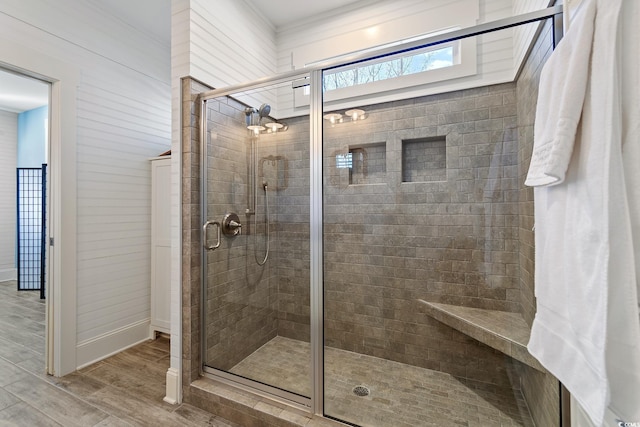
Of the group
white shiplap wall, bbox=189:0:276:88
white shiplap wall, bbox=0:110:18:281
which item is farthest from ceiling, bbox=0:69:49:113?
white shiplap wall, bbox=189:0:276:88

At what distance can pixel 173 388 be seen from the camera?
1.85 m

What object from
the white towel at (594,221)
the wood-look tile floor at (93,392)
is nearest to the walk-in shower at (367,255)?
the wood-look tile floor at (93,392)

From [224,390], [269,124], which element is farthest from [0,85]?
[224,390]

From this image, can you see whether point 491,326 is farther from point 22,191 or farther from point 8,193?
point 8,193

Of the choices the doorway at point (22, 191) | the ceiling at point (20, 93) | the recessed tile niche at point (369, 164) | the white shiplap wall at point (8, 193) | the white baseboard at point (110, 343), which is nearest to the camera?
the recessed tile niche at point (369, 164)

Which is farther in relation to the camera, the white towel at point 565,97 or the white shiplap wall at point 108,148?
the white shiplap wall at point 108,148

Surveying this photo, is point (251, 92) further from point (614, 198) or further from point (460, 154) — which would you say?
point (614, 198)

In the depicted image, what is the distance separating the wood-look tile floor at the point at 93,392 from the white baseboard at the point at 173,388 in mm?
42

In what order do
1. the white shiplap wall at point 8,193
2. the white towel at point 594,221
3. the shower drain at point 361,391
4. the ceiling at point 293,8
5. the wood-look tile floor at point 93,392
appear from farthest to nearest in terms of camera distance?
the white shiplap wall at point 8,193 < the ceiling at point 293,8 < the shower drain at point 361,391 < the wood-look tile floor at point 93,392 < the white towel at point 594,221

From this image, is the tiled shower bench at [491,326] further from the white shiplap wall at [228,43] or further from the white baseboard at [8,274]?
the white baseboard at [8,274]

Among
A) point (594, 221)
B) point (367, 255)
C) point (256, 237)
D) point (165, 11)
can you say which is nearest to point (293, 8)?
point (165, 11)

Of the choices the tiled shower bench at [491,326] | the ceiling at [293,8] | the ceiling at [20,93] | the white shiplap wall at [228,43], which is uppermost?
the ceiling at [293,8]

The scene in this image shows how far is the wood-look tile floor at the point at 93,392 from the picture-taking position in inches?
65.8

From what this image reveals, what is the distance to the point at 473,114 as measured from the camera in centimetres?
194
